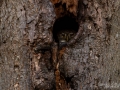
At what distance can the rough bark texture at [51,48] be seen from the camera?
1.41 metres

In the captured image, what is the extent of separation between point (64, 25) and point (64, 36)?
59 millimetres

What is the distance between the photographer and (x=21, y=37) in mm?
1426

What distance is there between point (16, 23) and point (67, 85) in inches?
11.6

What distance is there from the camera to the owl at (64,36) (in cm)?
147

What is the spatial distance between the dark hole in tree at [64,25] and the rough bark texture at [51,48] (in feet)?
0.09

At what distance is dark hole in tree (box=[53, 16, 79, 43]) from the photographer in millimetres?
1493

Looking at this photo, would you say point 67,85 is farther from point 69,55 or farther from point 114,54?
point 114,54

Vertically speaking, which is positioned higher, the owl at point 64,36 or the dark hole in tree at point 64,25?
the dark hole in tree at point 64,25

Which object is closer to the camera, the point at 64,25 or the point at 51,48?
the point at 51,48

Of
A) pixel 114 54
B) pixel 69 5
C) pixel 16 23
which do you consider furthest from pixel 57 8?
pixel 114 54

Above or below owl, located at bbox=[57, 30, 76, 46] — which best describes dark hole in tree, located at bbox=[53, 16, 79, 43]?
above

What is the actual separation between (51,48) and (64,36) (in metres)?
0.09

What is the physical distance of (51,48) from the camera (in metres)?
1.43

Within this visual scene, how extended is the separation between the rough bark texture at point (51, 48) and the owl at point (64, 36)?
0.03 metres
